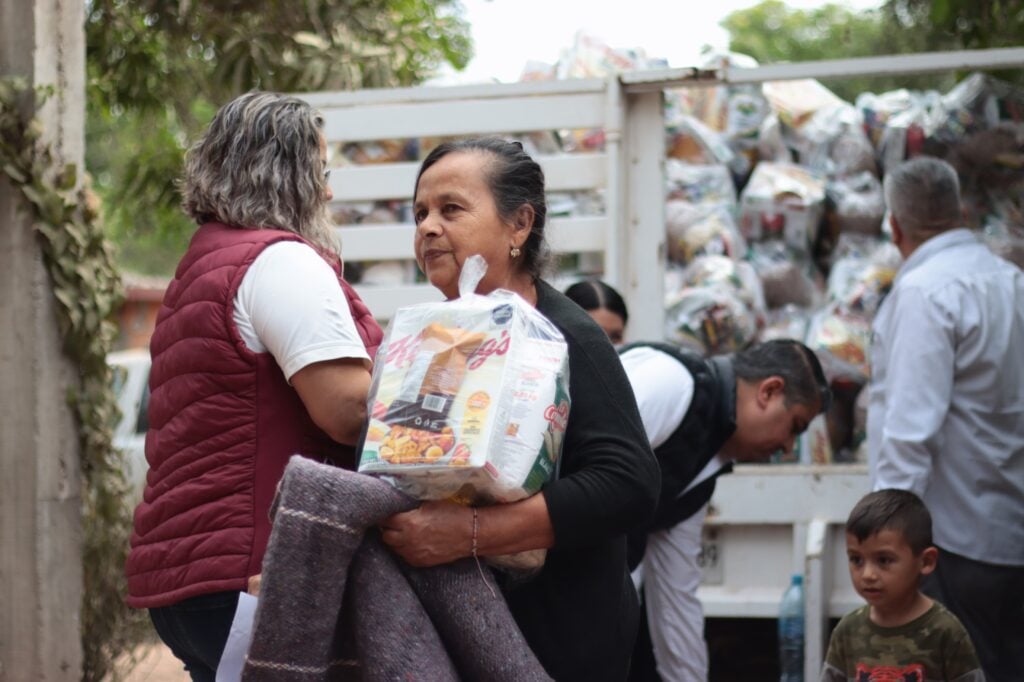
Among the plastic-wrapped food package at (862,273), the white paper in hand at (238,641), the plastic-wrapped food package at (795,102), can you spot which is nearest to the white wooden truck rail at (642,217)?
the plastic-wrapped food package at (862,273)

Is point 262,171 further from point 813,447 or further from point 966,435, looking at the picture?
point 813,447

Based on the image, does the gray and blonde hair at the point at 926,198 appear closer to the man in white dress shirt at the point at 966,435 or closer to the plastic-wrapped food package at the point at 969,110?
the man in white dress shirt at the point at 966,435

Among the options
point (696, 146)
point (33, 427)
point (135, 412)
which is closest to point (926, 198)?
point (696, 146)

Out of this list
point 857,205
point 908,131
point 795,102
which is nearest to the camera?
point 857,205

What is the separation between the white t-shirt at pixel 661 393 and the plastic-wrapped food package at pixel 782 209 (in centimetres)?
307

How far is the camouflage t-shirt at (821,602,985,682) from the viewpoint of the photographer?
3.70 metres

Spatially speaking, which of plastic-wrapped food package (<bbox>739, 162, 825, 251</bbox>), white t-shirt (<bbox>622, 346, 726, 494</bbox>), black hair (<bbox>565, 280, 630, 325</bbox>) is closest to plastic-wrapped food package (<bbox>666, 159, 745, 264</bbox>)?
plastic-wrapped food package (<bbox>739, 162, 825, 251</bbox>)

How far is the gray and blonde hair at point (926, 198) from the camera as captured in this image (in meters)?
4.50

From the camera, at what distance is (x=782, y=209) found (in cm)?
652

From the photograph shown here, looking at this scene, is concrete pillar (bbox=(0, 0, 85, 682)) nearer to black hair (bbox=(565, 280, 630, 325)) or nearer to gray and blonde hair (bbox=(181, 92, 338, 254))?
black hair (bbox=(565, 280, 630, 325))

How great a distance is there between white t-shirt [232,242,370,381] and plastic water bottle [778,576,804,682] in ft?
9.10

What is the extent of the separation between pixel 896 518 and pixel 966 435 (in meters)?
0.55

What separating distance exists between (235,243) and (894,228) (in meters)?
2.71

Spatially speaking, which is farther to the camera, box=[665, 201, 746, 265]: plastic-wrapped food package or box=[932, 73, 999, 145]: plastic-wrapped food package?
box=[665, 201, 746, 265]: plastic-wrapped food package
